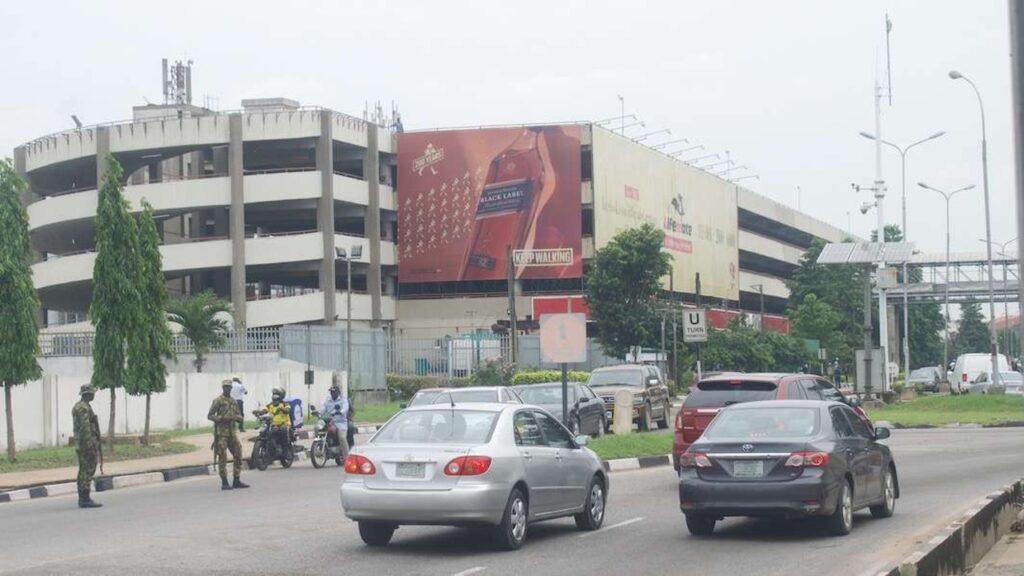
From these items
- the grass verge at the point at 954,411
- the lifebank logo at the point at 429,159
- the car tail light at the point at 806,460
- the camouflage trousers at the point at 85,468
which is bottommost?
the grass verge at the point at 954,411

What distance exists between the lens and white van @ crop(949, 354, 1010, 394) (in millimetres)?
60938

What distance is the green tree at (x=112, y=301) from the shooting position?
30781mm

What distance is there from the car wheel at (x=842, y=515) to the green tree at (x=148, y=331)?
20.3 meters

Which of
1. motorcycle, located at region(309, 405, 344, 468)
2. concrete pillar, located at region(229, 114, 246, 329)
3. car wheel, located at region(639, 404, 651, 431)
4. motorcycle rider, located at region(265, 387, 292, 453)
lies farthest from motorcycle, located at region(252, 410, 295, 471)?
concrete pillar, located at region(229, 114, 246, 329)

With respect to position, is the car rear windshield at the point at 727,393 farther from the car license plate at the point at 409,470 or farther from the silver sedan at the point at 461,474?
the car license plate at the point at 409,470

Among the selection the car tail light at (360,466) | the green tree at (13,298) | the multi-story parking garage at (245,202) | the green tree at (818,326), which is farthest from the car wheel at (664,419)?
the green tree at (818,326)

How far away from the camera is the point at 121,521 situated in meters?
17.5

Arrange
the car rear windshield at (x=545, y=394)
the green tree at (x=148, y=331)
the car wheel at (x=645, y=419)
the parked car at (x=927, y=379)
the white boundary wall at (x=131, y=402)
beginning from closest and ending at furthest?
the green tree at (x=148, y=331), the car rear windshield at (x=545, y=394), the white boundary wall at (x=131, y=402), the car wheel at (x=645, y=419), the parked car at (x=927, y=379)

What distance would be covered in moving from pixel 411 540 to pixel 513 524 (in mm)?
1572

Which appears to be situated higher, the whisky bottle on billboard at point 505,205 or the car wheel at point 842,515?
the whisky bottle on billboard at point 505,205

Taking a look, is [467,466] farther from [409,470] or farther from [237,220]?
[237,220]

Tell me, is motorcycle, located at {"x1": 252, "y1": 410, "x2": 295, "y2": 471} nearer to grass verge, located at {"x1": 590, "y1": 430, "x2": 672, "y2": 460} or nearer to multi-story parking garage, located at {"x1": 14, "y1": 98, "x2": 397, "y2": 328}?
grass verge, located at {"x1": 590, "y1": 430, "x2": 672, "y2": 460}

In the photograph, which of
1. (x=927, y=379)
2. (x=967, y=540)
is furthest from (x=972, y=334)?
(x=967, y=540)

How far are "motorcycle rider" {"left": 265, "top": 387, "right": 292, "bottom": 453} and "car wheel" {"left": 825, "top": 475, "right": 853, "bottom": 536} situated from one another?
14.1 metres
